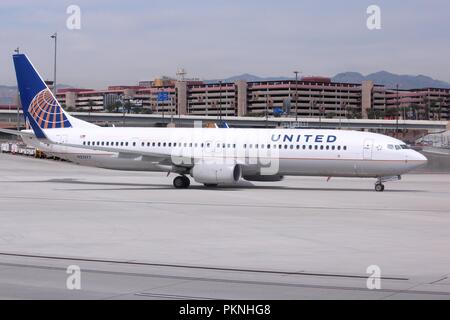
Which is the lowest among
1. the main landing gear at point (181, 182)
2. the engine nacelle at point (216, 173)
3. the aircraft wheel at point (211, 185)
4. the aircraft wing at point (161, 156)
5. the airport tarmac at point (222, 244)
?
the airport tarmac at point (222, 244)

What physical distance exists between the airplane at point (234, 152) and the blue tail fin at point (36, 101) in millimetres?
701

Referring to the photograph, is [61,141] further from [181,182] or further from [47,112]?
[181,182]

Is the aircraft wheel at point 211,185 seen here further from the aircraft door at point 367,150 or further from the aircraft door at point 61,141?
the aircraft door at point 61,141

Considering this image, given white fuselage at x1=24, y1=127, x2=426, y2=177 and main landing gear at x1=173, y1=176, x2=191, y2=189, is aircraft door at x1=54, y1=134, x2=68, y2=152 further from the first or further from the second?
main landing gear at x1=173, y1=176, x2=191, y2=189

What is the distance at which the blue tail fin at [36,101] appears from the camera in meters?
47.8

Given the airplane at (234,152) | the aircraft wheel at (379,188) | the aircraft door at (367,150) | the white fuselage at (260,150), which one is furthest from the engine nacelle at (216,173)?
the aircraft wheel at (379,188)

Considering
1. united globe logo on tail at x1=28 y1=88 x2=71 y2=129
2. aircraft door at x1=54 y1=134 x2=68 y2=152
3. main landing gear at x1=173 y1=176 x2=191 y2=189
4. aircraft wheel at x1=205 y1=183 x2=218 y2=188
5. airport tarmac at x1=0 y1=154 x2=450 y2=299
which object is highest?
united globe logo on tail at x1=28 y1=88 x2=71 y2=129

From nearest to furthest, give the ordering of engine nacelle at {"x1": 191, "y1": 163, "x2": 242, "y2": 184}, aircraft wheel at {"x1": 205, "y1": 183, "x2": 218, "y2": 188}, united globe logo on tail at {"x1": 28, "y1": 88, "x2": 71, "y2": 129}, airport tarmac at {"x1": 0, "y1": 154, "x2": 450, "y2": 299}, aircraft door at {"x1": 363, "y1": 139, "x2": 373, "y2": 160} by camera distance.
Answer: airport tarmac at {"x1": 0, "y1": 154, "x2": 450, "y2": 299} < engine nacelle at {"x1": 191, "y1": 163, "x2": 242, "y2": 184} < aircraft door at {"x1": 363, "y1": 139, "x2": 373, "y2": 160} < aircraft wheel at {"x1": 205, "y1": 183, "x2": 218, "y2": 188} < united globe logo on tail at {"x1": 28, "y1": 88, "x2": 71, "y2": 129}

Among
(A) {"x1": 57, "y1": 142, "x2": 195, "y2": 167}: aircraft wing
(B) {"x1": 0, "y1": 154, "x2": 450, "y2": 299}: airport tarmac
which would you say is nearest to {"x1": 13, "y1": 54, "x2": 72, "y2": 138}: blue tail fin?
(A) {"x1": 57, "y1": 142, "x2": 195, "y2": 167}: aircraft wing

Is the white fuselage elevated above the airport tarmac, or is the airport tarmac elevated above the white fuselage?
the white fuselage

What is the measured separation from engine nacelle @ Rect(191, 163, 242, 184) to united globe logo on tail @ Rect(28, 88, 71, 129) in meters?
10.6

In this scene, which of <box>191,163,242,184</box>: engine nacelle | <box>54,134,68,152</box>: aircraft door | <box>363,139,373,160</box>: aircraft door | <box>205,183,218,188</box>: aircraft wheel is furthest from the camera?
<box>54,134,68,152</box>: aircraft door

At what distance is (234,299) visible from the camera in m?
12.0

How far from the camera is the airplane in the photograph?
40938 mm
